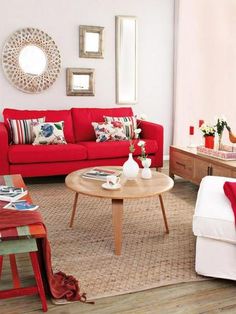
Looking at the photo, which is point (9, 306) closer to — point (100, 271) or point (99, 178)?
point (100, 271)

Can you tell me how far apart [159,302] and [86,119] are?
3.26 m

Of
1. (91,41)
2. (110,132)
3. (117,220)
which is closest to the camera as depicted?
(117,220)

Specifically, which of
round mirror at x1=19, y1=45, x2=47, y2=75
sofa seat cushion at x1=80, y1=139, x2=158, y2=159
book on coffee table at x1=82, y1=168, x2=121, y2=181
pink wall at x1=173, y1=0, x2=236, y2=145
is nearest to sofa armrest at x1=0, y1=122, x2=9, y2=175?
sofa seat cushion at x1=80, y1=139, x2=158, y2=159

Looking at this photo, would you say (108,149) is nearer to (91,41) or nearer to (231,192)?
(91,41)

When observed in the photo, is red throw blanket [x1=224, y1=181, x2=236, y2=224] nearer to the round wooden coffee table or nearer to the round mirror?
the round wooden coffee table

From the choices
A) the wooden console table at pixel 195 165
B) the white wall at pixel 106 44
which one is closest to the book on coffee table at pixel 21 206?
the wooden console table at pixel 195 165

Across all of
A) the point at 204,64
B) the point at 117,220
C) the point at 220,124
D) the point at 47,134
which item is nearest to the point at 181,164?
the point at 220,124

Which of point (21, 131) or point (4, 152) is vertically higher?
point (21, 131)

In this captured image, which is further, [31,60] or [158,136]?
[31,60]

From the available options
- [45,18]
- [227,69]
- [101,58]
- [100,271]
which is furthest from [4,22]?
[100,271]

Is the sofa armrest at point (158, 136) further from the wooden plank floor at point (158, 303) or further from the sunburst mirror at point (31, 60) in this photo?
the wooden plank floor at point (158, 303)

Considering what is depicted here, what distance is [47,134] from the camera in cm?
446

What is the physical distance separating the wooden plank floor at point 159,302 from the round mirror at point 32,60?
3.37m

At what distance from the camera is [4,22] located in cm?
483
